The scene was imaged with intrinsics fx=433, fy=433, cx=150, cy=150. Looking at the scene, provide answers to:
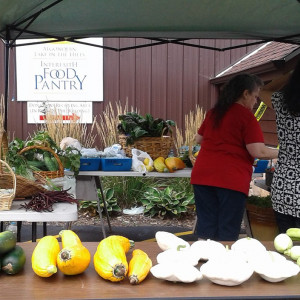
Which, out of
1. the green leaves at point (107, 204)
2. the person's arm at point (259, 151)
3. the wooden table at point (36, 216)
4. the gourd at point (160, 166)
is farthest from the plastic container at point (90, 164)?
the green leaves at point (107, 204)

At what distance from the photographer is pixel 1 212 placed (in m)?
2.57

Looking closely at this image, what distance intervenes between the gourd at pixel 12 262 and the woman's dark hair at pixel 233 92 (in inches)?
74.6

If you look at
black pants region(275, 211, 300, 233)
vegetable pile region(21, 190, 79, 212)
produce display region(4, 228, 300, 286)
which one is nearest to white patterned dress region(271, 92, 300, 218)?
black pants region(275, 211, 300, 233)

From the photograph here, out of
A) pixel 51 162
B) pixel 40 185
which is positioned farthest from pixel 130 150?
pixel 40 185

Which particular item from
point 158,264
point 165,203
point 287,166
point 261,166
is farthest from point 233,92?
point 165,203

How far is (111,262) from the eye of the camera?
58.2 inches

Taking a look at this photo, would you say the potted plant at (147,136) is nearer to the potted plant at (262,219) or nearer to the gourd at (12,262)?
the potted plant at (262,219)

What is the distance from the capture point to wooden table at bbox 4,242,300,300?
1.37 metres

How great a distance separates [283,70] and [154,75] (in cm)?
297

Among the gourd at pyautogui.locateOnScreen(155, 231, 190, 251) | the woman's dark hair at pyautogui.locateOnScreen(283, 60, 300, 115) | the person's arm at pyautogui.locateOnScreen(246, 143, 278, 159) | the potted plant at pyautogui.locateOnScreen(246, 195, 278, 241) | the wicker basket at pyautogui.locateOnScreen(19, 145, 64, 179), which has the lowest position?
the potted plant at pyautogui.locateOnScreen(246, 195, 278, 241)

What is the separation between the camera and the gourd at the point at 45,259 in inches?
57.9

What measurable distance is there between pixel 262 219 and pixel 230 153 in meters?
1.09

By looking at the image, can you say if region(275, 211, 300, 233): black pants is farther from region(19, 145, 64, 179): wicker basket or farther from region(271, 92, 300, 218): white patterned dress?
region(19, 145, 64, 179): wicker basket

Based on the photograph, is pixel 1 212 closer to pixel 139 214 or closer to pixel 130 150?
pixel 130 150
